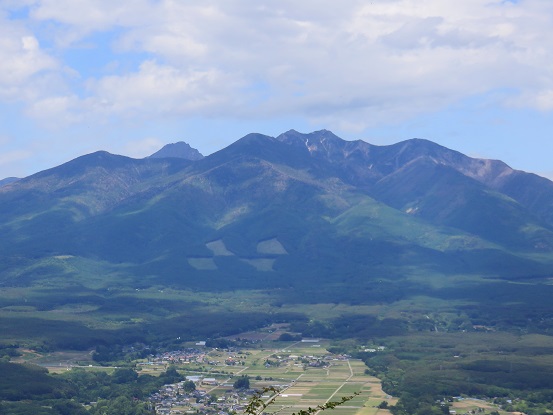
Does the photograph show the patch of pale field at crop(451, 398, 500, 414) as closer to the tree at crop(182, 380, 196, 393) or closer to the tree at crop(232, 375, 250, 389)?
the tree at crop(232, 375, 250, 389)

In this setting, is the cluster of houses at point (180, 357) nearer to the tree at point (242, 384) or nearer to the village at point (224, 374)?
the village at point (224, 374)

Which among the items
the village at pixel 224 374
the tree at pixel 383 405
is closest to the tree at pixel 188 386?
the village at pixel 224 374

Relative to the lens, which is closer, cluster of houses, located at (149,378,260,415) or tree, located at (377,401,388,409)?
cluster of houses, located at (149,378,260,415)

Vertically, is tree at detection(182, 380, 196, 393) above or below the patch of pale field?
above

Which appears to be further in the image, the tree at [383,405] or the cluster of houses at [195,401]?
the tree at [383,405]

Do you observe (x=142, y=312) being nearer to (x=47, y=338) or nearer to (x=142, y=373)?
(x=47, y=338)

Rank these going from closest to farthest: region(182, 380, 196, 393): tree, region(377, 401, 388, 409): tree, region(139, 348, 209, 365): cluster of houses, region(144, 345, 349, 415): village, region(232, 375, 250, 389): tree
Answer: region(377, 401, 388, 409): tree
region(144, 345, 349, 415): village
region(182, 380, 196, 393): tree
region(232, 375, 250, 389): tree
region(139, 348, 209, 365): cluster of houses

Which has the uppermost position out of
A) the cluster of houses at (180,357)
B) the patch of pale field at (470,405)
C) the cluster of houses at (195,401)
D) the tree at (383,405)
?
the cluster of houses at (195,401)

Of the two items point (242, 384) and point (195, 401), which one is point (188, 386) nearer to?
point (242, 384)

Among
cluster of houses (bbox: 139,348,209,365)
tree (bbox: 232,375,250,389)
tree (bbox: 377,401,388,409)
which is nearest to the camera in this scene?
tree (bbox: 377,401,388,409)

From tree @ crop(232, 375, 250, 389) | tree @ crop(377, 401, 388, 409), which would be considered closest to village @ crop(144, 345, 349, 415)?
tree @ crop(232, 375, 250, 389)

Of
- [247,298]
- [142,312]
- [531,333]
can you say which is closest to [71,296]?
[142,312]

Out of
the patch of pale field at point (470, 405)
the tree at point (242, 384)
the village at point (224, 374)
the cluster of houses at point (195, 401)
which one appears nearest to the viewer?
the cluster of houses at point (195, 401)

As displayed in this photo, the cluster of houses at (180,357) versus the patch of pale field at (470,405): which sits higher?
the cluster of houses at (180,357)
